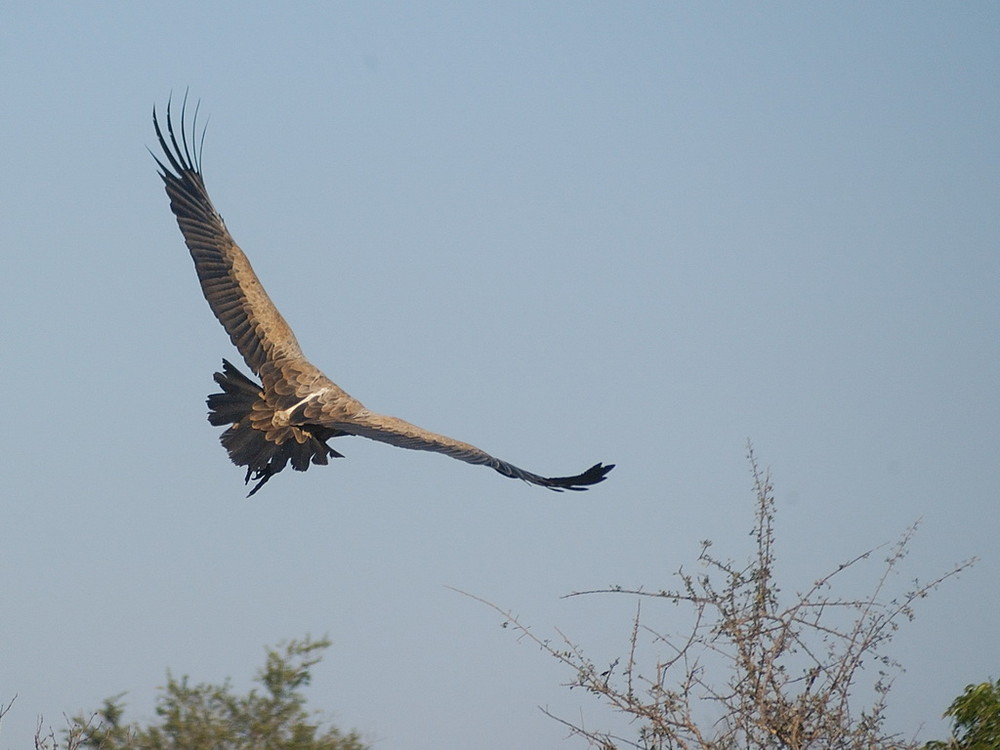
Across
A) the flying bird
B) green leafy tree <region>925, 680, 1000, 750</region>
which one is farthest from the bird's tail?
green leafy tree <region>925, 680, 1000, 750</region>

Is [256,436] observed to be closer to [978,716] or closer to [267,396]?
[267,396]

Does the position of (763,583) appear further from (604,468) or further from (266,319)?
(266,319)

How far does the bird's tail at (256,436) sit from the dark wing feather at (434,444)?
6.8 inches

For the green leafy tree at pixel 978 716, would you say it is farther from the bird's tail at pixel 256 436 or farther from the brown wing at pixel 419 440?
the bird's tail at pixel 256 436

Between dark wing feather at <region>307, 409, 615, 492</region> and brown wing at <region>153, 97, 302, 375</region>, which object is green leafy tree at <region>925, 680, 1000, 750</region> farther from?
brown wing at <region>153, 97, 302, 375</region>

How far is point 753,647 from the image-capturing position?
5.44 m

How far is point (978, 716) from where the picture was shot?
7.52 m

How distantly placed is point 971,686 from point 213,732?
4.75 meters

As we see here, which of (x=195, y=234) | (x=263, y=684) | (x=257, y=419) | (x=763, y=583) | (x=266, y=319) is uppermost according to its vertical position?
(x=195, y=234)

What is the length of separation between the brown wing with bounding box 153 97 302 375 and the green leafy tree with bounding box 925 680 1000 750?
4600mm

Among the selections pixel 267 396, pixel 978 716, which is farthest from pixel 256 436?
pixel 978 716

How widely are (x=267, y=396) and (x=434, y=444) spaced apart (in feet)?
5.13

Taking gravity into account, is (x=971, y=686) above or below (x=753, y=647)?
above

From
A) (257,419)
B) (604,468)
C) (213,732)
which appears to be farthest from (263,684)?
(604,468)
